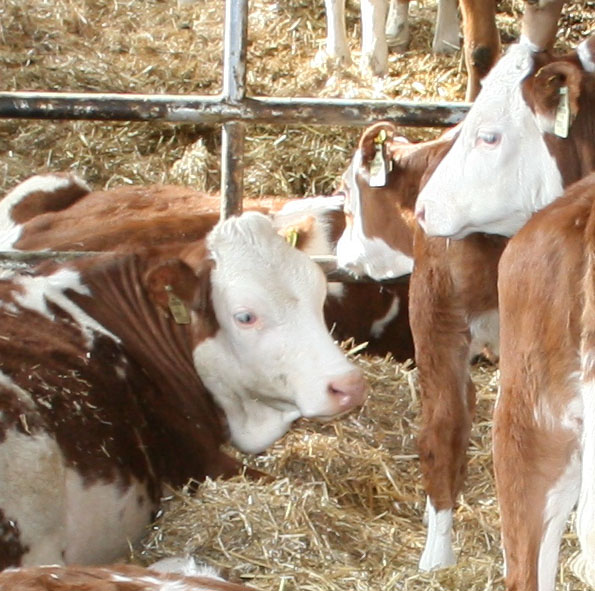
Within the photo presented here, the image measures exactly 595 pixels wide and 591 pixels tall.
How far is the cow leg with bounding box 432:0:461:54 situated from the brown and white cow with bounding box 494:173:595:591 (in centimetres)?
582

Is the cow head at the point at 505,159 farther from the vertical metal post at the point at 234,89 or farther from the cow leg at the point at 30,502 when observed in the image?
the cow leg at the point at 30,502

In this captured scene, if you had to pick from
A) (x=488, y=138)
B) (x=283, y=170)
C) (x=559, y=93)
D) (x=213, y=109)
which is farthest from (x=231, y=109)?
(x=283, y=170)

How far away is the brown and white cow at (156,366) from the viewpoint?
3707 millimetres

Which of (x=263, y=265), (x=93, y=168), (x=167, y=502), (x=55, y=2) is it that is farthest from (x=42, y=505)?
(x=55, y=2)

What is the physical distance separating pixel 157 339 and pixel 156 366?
0.10 meters

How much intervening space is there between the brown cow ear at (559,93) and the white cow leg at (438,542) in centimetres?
122

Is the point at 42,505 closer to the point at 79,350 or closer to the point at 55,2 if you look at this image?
the point at 79,350

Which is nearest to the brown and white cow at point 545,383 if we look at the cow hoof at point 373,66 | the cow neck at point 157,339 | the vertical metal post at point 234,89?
the cow neck at point 157,339

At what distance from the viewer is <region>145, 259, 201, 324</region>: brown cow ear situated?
411 centimetres

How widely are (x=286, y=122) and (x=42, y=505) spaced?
1.81 metres

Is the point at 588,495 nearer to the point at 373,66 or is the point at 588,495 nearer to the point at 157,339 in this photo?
the point at 157,339

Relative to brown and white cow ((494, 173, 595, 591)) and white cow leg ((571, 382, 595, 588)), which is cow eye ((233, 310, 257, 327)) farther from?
white cow leg ((571, 382, 595, 588))

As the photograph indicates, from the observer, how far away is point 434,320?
4105 mm

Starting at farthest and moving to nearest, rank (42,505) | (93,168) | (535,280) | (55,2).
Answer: (55,2)
(93,168)
(42,505)
(535,280)
